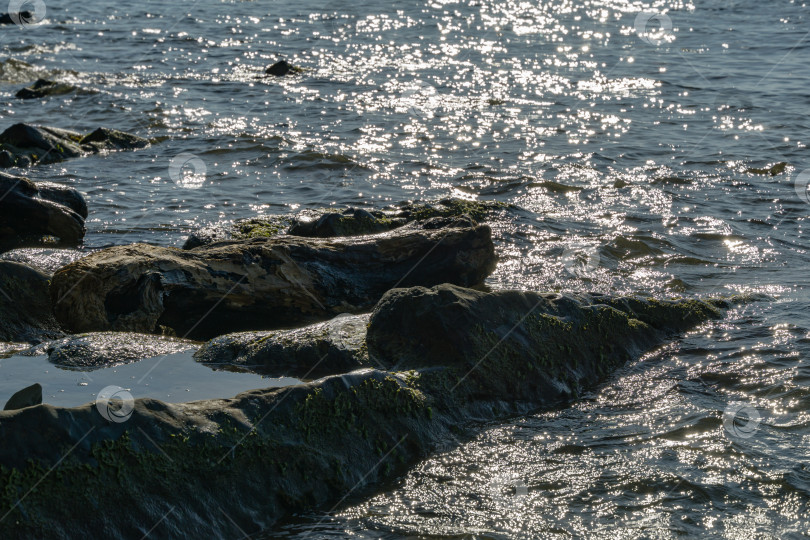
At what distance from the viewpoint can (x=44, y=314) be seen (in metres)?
6.25

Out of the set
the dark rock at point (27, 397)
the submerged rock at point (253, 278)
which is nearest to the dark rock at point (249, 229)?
the submerged rock at point (253, 278)

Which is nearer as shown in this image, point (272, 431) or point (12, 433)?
point (12, 433)

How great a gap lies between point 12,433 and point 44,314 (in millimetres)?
3023

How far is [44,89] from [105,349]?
12788mm

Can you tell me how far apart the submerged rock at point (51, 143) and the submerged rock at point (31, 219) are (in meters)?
3.10

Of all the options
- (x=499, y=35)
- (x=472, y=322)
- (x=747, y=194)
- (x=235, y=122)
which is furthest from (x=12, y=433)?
(x=499, y=35)

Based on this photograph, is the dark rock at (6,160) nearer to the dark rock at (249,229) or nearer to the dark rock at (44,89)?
the dark rock at (249,229)

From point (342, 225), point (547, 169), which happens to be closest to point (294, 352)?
point (342, 225)

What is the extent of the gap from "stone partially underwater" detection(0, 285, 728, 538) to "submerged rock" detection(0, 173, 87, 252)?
446cm

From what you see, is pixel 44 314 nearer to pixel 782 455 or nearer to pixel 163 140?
pixel 782 455

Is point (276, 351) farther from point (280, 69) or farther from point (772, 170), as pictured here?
point (280, 69)

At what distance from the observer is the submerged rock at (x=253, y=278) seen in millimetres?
6203

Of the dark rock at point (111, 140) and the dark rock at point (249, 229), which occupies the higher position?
the dark rock at point (111, 140)

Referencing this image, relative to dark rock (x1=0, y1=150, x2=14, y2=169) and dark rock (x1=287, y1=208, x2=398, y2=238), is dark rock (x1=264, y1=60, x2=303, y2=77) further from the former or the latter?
dark rock (x1=287, y1=208, x2=398, y2=238)
